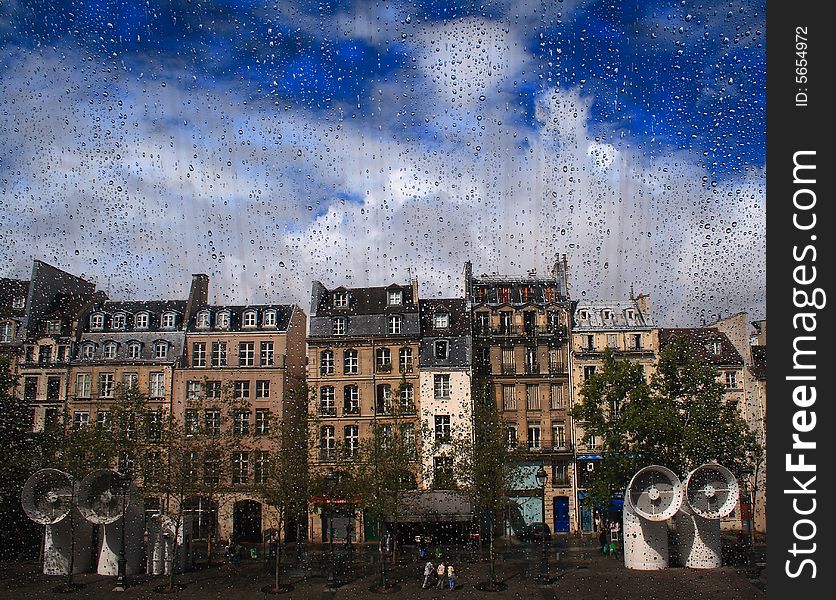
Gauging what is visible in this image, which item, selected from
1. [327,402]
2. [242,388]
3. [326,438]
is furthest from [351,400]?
[242,388]

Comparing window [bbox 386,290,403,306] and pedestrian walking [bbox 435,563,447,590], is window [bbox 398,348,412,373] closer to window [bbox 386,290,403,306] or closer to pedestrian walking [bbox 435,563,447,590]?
window [bbox 386,290,403,306]

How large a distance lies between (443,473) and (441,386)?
20.1 feet

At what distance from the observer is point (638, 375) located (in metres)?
27.0

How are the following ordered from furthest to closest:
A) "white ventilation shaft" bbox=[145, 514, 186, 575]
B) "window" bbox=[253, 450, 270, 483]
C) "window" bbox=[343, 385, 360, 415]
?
"window" bbox=[343, 385, 360, 415] < "window" bbox=[253, 450, 270, 483] < "white ventilation shaft" bbox=[145, 514, 186, 575]

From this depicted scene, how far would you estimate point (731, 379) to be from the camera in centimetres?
3553

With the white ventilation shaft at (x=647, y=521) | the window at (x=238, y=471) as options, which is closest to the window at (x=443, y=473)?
the white ventilation shaft at (x=647, y=521)

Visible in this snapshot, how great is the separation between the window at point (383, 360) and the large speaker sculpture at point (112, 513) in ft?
44.1

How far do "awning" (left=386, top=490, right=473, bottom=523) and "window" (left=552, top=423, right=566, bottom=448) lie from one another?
671 cm

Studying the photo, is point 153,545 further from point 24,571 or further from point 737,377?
point 737,377

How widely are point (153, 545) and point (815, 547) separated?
765 inches

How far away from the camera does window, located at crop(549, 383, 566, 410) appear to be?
34.9 metres

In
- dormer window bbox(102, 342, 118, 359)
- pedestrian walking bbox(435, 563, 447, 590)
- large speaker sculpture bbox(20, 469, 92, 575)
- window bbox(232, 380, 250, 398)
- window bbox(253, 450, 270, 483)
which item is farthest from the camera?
dormer window bbox(102, 342, 118, 359)

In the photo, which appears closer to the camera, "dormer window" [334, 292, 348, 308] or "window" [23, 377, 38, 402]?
"window" [23, 377, 38, 402]

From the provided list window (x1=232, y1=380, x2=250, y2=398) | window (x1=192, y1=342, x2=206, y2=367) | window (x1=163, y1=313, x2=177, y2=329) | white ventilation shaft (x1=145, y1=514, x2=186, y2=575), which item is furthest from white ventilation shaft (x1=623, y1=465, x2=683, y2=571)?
window (x1=163, y1=313, x2=177, y2=329)
